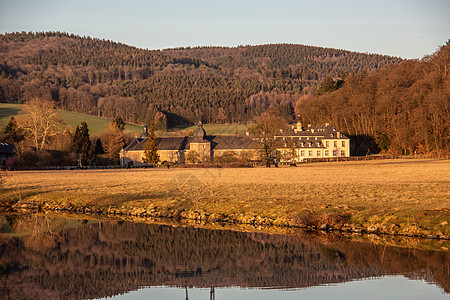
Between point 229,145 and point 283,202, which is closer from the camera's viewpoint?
point 283,202

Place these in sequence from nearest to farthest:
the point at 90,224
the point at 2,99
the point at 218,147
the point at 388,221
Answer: the point at 388,221 < the point at 90,224 < the point at 218,147 < the point at 2,99

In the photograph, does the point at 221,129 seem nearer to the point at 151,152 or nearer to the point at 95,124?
the point at 95,124

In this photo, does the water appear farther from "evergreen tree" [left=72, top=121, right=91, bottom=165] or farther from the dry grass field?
"evergreen tree" [left=72, top=121, right=91, bottom=165]

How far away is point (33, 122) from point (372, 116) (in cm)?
5552

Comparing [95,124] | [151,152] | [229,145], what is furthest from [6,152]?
[95,124]

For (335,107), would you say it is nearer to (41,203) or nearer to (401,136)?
(401,136)

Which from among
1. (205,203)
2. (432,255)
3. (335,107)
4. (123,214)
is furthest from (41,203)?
(335,107)

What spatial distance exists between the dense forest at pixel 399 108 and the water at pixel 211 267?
56168 mm

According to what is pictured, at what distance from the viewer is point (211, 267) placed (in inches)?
688

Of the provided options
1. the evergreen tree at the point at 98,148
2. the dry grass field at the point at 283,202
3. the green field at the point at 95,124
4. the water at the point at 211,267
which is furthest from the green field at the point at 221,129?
the water at the point at 211,267

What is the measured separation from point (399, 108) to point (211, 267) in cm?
7075

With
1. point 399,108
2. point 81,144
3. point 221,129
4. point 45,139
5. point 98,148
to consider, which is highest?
point 399,108

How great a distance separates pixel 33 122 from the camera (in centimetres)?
7619

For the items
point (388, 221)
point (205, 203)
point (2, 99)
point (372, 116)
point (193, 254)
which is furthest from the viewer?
point (2, 99)
